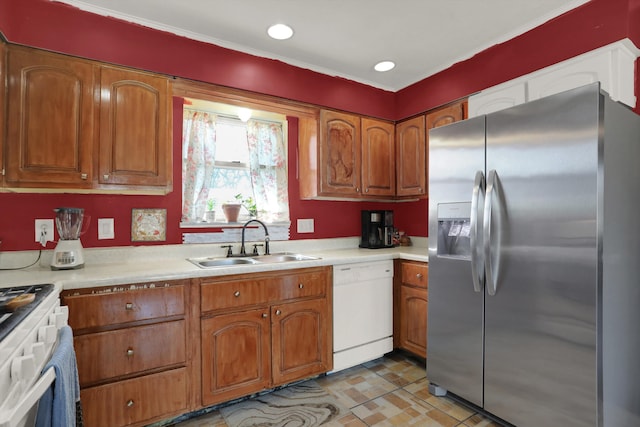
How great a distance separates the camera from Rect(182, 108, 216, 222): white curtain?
2.55 m

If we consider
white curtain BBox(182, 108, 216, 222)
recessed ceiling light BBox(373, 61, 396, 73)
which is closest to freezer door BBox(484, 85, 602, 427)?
recessed ceiling light BBox(373, 61, 396, 73)

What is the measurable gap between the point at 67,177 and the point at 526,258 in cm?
248

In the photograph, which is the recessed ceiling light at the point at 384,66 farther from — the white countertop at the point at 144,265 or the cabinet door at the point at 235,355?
the cabinet door at the point at 235,355

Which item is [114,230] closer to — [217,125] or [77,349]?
[77,349]

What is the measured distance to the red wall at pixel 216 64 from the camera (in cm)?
186

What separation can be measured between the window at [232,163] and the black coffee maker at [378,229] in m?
0.78

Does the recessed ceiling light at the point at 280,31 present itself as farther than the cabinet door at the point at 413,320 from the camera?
No

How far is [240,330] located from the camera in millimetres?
1999

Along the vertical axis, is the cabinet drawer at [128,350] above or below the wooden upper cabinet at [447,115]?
below

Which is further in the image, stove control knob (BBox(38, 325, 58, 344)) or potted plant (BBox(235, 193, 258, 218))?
potted plant (BBox(235, 193, 258, 218))

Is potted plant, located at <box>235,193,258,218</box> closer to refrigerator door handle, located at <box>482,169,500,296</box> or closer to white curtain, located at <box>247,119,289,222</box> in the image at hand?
white curtain, located at <box>247,119,289,222</box>

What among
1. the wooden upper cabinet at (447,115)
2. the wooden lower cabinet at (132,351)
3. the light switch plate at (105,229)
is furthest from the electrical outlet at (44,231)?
the wooden upper cabinet at (447,115)

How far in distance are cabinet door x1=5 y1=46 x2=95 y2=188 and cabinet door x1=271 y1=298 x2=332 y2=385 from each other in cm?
144

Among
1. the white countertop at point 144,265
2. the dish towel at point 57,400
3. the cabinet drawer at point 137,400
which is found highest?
the white countertop at point 144,265
